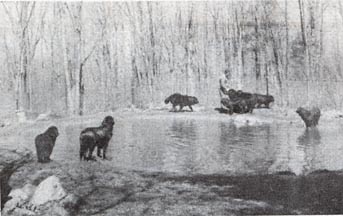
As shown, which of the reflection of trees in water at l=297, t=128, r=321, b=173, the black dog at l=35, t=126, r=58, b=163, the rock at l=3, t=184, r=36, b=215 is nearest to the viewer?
the rock at l=3, t=184, r=36, b=215

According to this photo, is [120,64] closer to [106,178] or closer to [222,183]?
[106,178]

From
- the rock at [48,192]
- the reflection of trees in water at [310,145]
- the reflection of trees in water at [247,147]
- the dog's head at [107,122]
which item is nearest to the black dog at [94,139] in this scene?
the dog's head at [107,122]

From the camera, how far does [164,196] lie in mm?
3496

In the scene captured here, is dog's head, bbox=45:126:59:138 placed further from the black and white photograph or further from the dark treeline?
the dark treeline

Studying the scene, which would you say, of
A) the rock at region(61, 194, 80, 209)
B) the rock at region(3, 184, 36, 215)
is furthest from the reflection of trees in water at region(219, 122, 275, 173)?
the rock at region(3, 184, 36, 215)

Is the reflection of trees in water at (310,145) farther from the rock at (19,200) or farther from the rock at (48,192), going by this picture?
the rock at (19,200)

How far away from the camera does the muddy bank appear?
11.4 feet

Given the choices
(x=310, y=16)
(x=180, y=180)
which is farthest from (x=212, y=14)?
(x=180, y=180)

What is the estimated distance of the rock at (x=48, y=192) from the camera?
3422mm

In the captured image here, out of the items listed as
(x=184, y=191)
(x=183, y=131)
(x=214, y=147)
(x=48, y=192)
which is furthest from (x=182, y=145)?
(x=48, y=192)

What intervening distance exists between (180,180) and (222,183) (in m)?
0.28

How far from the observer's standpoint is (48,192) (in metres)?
3.44

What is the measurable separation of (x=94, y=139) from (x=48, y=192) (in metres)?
0.46

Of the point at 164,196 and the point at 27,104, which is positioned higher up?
the point at 27,104
